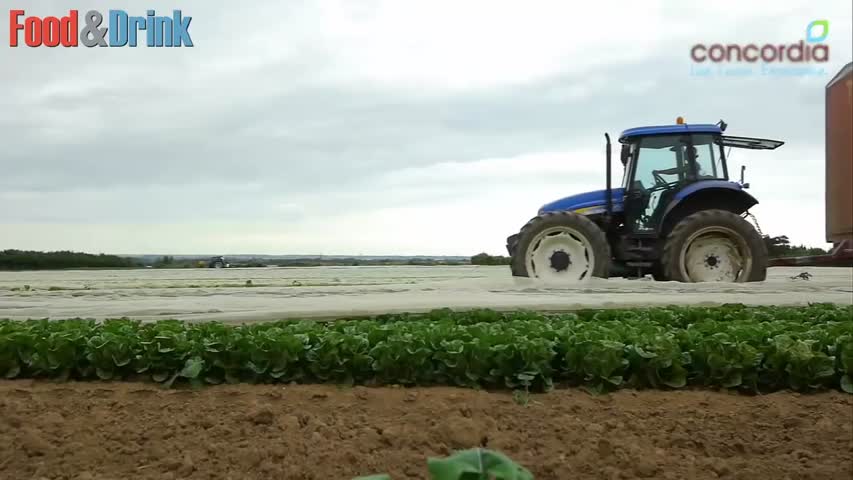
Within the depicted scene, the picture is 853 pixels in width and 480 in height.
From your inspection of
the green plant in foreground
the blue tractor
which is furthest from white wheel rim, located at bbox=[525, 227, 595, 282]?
the green plant in foreground

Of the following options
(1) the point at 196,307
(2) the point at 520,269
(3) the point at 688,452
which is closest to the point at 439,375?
(3) the point at 688,452

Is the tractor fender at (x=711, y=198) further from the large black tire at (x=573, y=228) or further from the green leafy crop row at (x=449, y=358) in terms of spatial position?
the green leafy crop row at (x=449, y=358)

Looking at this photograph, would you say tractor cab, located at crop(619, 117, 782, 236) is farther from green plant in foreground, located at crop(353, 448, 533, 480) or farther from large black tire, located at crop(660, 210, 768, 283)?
green plant in foreground, located at crop(353, 448, 533, 480)

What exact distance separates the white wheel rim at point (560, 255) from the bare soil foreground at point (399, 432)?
421 cm

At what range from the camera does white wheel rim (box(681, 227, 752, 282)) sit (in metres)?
7.93

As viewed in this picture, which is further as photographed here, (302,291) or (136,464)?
(302,291)

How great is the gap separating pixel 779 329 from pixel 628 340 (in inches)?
48.0

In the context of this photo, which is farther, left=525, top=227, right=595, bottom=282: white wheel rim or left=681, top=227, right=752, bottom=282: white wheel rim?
left=681, top=227, right=752, bottom=282: white wheel rim

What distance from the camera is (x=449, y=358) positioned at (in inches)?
145

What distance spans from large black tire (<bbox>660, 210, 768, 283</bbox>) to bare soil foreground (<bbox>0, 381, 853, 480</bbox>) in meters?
4.12

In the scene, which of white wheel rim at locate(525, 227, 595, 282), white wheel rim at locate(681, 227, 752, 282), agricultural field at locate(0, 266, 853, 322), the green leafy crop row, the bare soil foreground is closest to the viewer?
the bare soil foreground

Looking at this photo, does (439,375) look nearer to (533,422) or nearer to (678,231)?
(533,422)

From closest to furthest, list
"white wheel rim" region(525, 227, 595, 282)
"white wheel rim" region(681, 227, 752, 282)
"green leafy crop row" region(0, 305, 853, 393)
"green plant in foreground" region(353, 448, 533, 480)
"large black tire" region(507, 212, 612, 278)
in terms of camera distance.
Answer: "green plant in foreground" region(353, 448, 533, 480) < "green leafy crop row" region(0, 305, 853, 393) < "large black tire" region(507, 212, 612, 278) < "white wheel rim" region(525, 227, 595, 282) < "white wheel rim" region(681, 227, 752, 282)

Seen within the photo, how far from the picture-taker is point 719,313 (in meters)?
5.85
